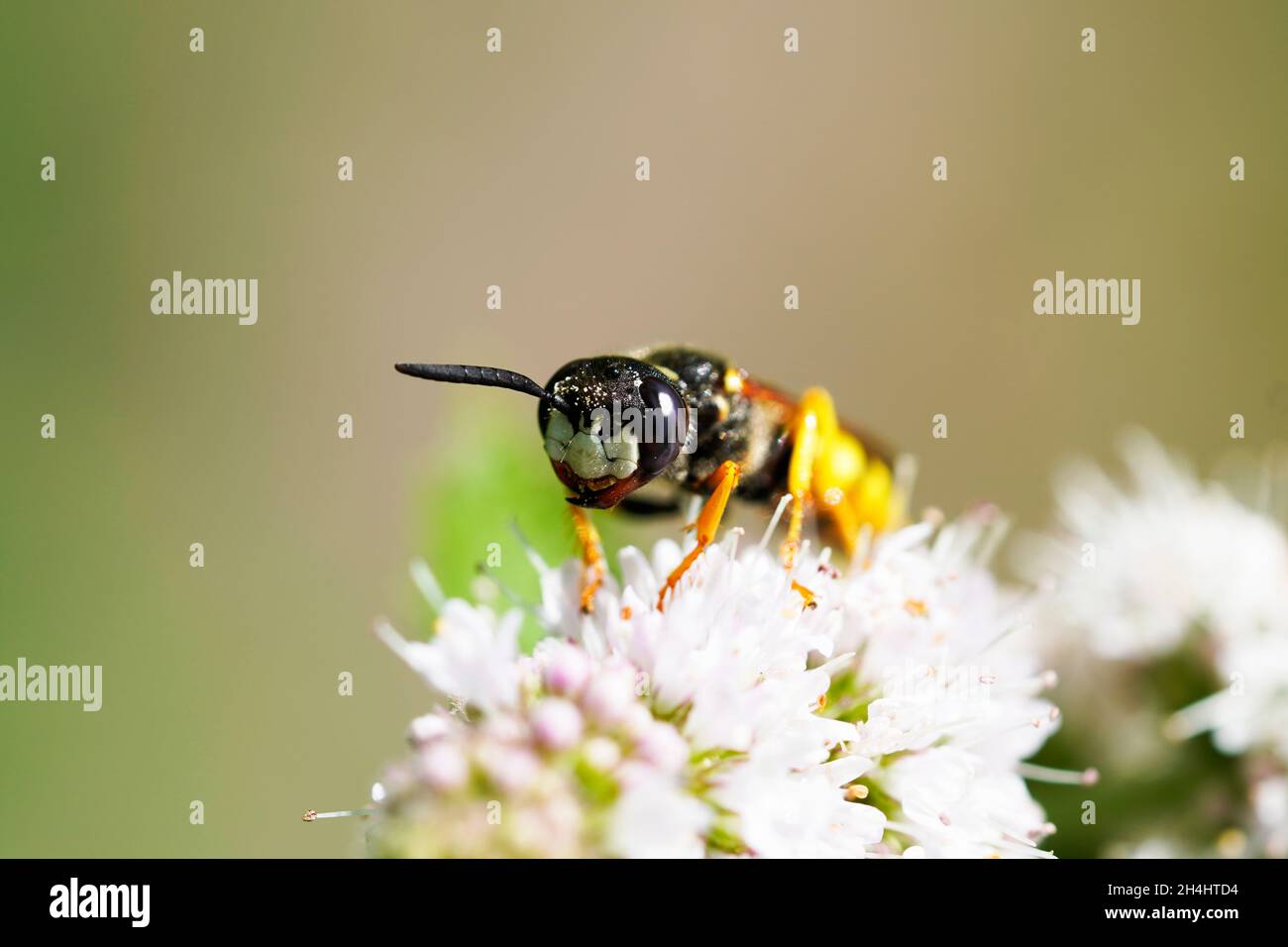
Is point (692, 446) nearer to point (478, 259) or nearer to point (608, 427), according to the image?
point (608, 427)

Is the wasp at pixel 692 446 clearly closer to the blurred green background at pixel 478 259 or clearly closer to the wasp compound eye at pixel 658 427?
the wasp compound eye at pixel 658 427

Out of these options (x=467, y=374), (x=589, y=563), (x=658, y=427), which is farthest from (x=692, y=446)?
(x=467, y=374)

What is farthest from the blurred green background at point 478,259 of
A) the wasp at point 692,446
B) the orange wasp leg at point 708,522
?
the orange wasp leg at point 708,522

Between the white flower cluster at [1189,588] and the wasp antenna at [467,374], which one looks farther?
the white flower cluster at [1189,588]

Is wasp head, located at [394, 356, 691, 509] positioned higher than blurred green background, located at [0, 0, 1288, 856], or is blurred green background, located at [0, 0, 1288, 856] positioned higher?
blurred green background, located at [0, 0, 1288, 856]

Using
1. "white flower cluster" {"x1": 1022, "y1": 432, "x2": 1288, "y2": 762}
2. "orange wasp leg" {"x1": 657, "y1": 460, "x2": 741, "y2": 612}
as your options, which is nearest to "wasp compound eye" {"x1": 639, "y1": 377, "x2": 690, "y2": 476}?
"orange wasp leg" {"x1": 657, "y1": 460, "x2": 741, "y2": 612}

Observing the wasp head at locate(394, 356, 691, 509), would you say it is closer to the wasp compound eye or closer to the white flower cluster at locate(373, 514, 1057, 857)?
the wasp compound eye
